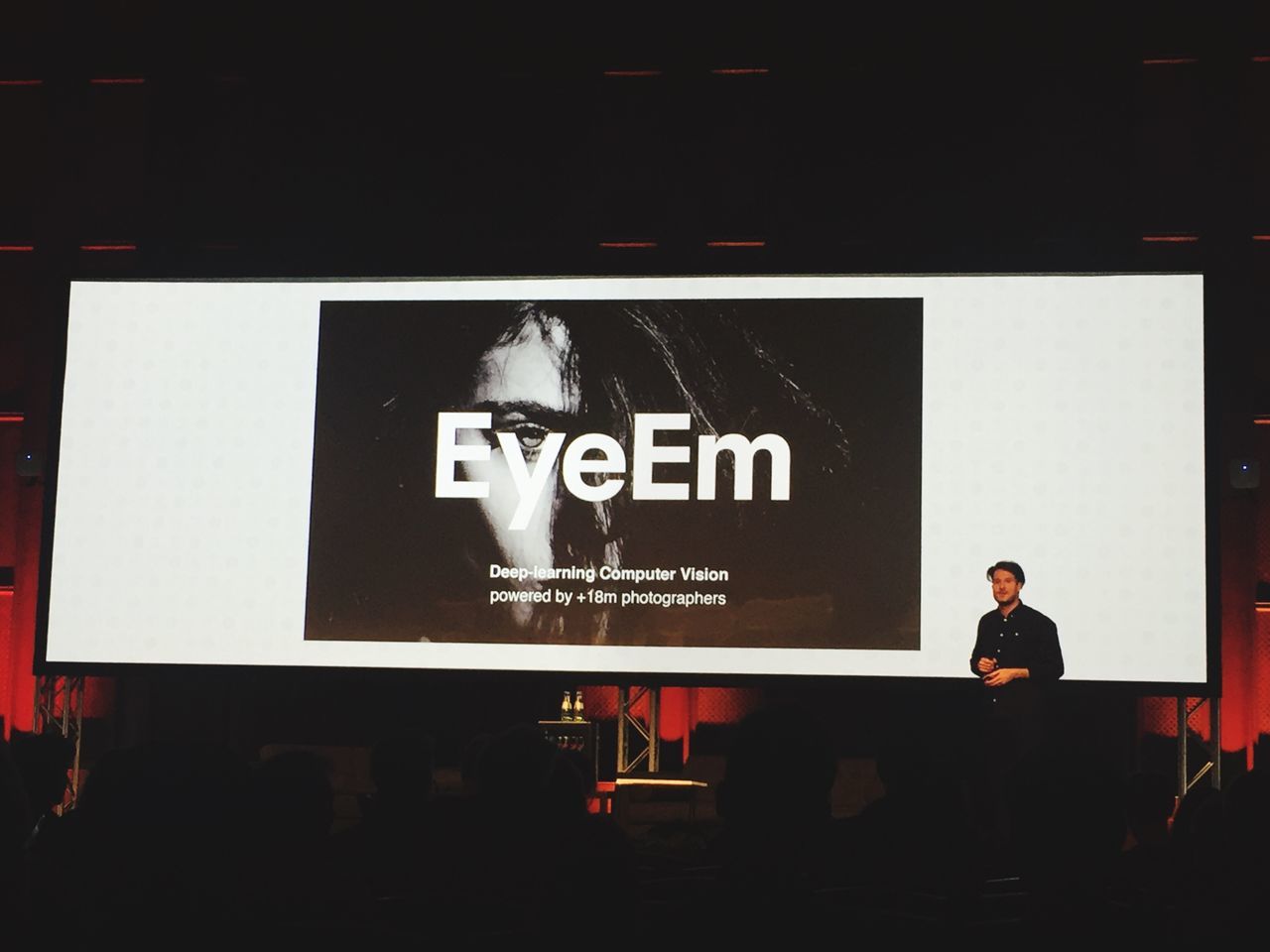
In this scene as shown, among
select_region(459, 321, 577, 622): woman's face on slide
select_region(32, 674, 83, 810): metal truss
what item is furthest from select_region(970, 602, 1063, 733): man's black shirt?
select_region(32, 674, 83, 810): metal truss

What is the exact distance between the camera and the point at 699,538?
5992 millimetres

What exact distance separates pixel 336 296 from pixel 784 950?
16.1ft

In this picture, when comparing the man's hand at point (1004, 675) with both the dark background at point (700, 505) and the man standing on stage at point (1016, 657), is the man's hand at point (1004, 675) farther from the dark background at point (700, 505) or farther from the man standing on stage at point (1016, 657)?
the dark background at point (700, 505)

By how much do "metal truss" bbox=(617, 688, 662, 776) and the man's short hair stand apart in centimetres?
228

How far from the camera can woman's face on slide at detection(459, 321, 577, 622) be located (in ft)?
19.9

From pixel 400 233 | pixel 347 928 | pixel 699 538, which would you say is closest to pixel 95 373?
pixel 400 233

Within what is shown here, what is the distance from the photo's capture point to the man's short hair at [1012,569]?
579 cm

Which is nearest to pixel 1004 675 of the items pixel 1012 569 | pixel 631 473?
pixel 1012 569

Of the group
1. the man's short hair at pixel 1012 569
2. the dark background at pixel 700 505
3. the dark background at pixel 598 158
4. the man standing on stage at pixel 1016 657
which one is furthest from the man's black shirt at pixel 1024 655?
the dark background at pixel 598 158

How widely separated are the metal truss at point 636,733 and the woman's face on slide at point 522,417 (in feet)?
5.21

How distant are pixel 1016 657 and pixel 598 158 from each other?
381 cm

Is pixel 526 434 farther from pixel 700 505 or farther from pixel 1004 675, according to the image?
pixel 1004 675

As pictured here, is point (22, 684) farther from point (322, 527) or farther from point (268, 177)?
point (268, 177)

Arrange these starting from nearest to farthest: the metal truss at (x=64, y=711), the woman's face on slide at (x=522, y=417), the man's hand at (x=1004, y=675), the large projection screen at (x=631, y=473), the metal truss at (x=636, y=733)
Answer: the man's hand at (x=1004, y=675) < the large projection screen at (x=631, y=473) < the woman's face on slide at (x=522, y=417) < the metal truss at (x=64, y=711) < the metal truss at (x=636, y=733)
